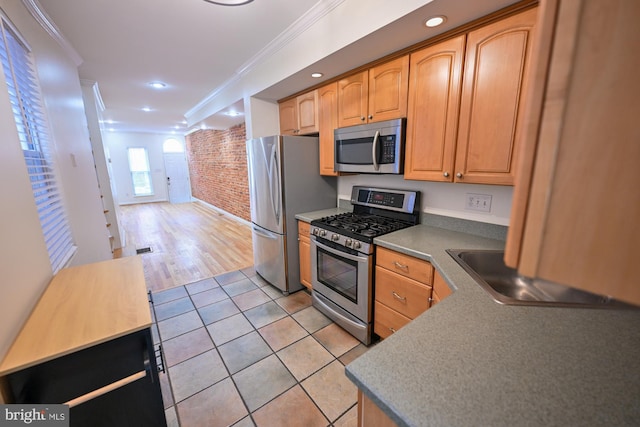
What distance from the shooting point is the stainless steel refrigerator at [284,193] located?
102 inches

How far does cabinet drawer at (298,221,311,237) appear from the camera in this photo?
8.46 ft

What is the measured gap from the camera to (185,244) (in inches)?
183

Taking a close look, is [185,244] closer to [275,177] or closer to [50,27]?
[275,177]

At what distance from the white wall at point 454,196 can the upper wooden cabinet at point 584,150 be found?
5.34ft

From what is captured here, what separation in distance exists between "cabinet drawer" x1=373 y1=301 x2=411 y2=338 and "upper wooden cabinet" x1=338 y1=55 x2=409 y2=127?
4.73ft

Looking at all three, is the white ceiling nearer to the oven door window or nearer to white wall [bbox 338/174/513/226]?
white wall [bbox 338/174/513/226]

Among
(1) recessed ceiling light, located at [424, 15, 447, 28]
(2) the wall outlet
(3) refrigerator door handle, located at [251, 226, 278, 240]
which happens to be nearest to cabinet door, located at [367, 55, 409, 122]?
(1) recessed ceiling light, located at [424, 15, 447, 28]

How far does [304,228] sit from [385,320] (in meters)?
1.16

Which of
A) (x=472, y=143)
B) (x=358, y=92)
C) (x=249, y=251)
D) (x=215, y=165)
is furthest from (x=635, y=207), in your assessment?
(x=215, y=165)

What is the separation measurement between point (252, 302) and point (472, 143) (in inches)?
96.0

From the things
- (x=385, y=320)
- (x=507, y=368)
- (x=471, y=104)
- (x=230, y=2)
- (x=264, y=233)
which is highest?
(x=230, y=2)

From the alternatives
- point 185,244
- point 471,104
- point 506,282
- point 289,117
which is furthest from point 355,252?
point 185,244

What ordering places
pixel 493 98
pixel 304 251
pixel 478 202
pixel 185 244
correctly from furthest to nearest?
pixel 185 244 → pixel 304 251 → pixel 478 202 → pixel 493 98

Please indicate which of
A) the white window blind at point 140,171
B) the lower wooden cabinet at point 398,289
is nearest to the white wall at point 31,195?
the lower wooden cabinet at point 398,289
